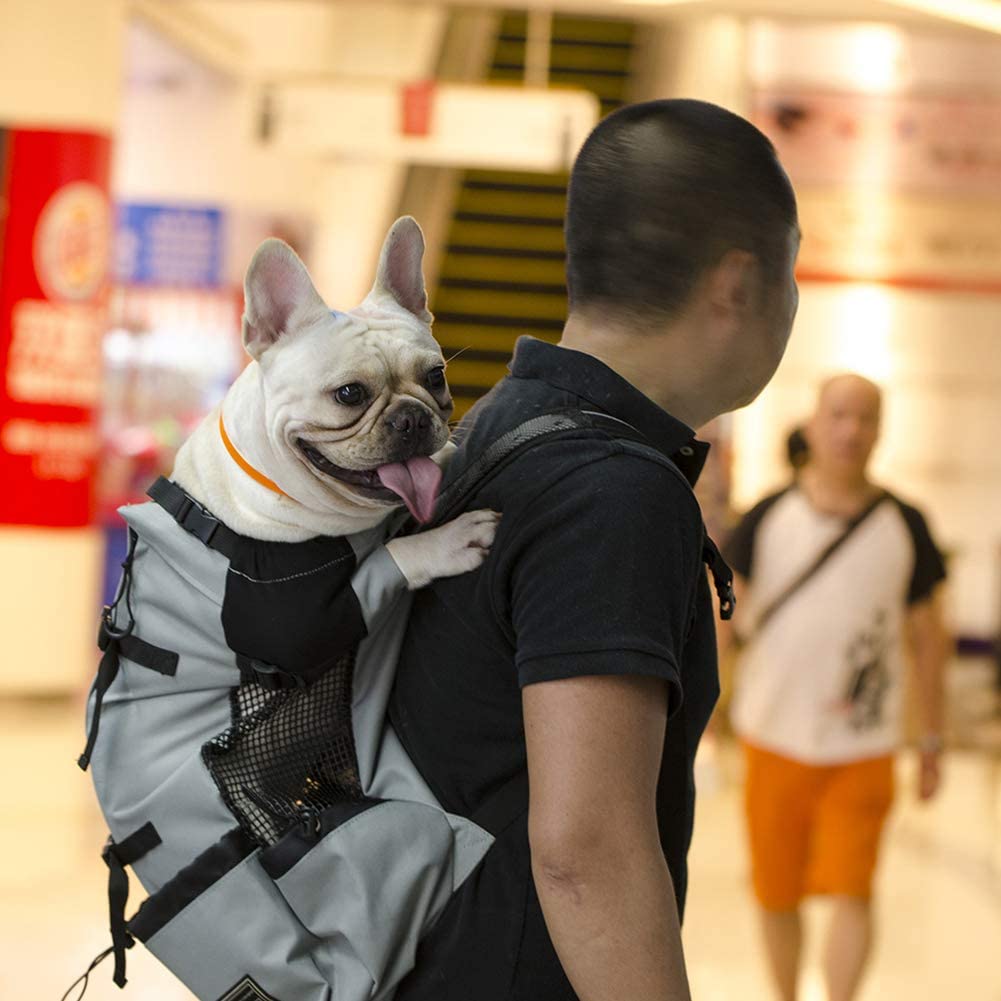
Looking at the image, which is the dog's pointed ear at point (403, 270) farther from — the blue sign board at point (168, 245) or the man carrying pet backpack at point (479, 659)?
the blue sign board at point (168, 245)

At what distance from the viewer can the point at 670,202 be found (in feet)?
4.42

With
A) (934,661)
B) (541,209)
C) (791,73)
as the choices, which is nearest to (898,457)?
(791,73)

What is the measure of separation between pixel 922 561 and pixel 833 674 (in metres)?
0.43

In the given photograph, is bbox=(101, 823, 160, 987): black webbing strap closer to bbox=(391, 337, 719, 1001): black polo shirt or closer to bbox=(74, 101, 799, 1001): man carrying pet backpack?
bbox=(74, 101, 799, 1001): man carrying pet backpack

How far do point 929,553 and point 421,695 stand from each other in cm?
302

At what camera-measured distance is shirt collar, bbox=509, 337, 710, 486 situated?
4.60 feet

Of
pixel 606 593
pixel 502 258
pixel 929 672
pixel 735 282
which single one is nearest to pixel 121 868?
pixel 606 593

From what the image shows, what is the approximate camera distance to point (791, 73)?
8727 millimetres

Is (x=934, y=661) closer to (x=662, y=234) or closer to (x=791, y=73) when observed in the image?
(x=662, y=234)

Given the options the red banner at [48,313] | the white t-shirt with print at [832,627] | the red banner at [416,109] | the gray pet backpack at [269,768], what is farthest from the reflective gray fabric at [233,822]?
the red banner at [48,313]

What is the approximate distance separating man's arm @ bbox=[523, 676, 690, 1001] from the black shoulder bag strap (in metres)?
2.95

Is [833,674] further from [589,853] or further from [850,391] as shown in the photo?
[589,853]

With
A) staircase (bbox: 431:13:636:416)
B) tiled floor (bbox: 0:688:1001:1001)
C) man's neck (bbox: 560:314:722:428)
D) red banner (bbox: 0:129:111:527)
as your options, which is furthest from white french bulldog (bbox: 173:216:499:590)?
staircase (bbox: 431:13:636:416)

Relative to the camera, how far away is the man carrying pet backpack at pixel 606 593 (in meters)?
1.23
